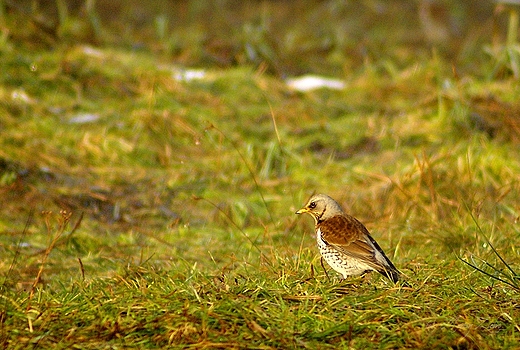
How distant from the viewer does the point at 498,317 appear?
143 inches

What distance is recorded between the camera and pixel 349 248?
4.51m

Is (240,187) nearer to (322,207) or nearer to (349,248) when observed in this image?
(322,207)

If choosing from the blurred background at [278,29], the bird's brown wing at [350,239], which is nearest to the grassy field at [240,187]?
the blurred background at [278,29]

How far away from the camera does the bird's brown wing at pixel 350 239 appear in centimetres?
439

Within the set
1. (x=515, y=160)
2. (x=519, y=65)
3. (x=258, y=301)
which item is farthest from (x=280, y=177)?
(x=258, y=301)

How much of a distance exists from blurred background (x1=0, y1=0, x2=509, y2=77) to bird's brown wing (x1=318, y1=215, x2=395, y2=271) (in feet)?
13.4

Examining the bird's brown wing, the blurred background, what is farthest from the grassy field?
the bird's brown wing

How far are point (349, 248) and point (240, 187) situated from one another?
2.64 meters

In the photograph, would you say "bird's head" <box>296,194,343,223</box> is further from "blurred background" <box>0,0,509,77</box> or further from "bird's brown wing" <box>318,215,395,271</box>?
"blurred background" <box>0,0,509,77</box>

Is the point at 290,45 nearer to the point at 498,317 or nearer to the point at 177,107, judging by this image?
the point at 177,107

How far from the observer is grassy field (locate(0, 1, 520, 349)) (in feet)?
11.6

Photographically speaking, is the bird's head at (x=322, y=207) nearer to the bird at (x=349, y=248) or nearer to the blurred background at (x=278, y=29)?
the bird at (x=349, y=248)

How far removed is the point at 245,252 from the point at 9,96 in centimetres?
356

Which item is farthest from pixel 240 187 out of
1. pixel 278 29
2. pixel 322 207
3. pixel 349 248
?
pixel 278 29
